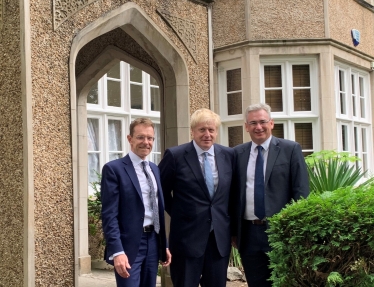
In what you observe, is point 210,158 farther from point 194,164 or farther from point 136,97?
point 136,97

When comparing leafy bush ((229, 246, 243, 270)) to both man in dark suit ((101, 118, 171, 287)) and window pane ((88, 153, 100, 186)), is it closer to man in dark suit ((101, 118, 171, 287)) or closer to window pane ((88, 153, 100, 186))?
window pane ((88, 153, 100, 186))

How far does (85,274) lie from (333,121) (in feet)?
17.0

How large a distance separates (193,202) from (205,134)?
0.52m

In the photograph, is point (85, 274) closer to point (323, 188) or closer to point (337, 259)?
point (323, 188)

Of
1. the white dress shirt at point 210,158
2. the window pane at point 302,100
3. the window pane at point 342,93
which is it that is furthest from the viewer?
the window pane at point 342,93

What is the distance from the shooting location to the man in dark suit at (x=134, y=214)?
4.04 meters

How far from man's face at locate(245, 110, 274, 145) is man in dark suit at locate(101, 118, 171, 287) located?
78 cm

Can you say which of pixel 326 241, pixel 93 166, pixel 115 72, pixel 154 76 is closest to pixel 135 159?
pixel 326 241

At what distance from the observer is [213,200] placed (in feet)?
14.4

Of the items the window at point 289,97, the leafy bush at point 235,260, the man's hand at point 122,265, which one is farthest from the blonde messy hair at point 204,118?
the window at point 289,97

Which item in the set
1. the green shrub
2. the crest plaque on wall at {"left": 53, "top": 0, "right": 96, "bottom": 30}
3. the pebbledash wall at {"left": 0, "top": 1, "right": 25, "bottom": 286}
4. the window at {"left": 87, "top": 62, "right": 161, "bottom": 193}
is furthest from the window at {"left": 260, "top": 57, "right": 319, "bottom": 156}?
the green shrub

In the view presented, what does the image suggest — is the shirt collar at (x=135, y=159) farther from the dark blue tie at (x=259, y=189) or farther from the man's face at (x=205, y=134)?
the dark blue tie at (x=259, y=189)

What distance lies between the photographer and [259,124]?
4.43 meters

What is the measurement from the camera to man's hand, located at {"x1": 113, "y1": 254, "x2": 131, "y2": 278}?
3.94 metres
